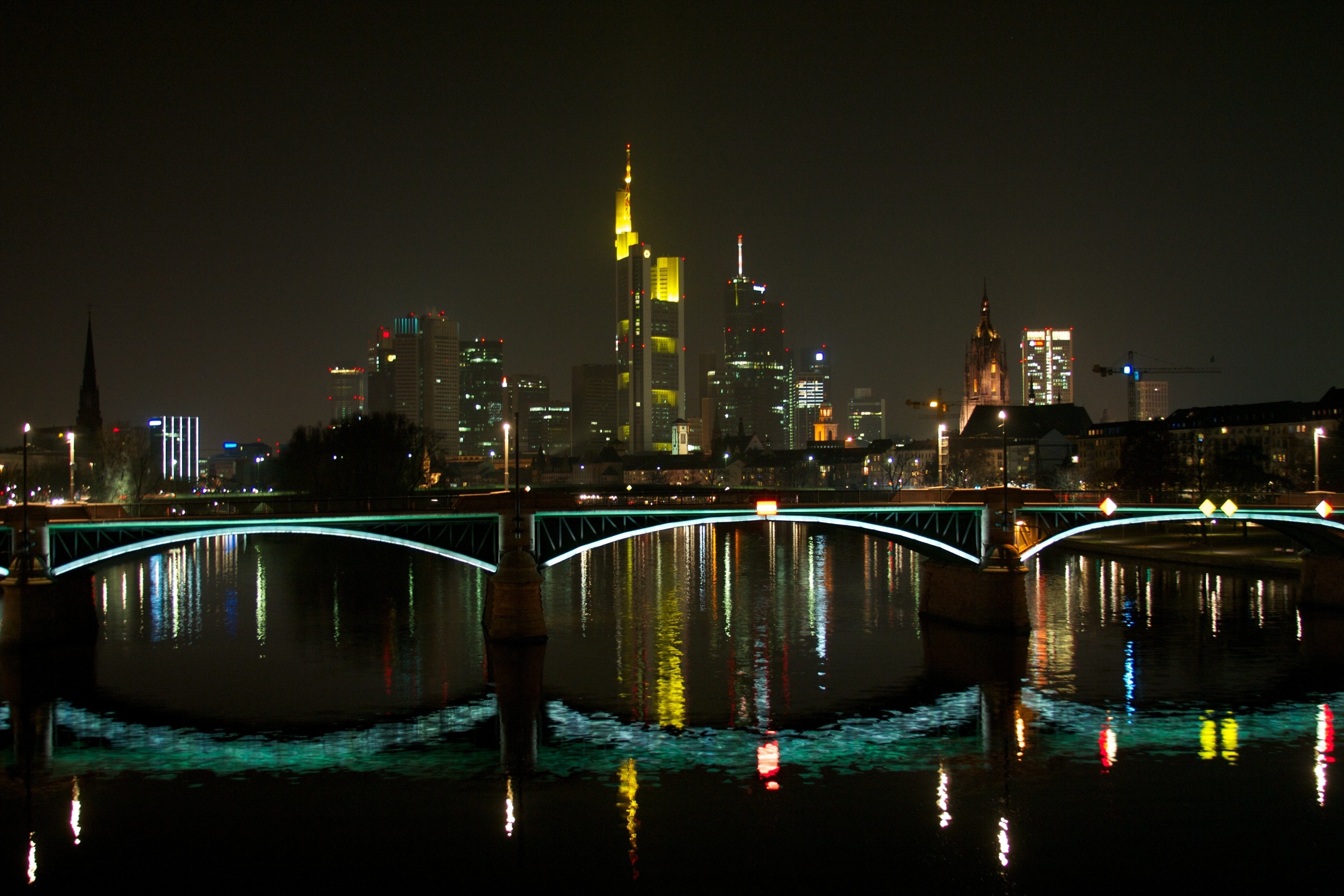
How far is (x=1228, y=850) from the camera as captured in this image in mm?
25938

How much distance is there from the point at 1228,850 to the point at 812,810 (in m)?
9.83

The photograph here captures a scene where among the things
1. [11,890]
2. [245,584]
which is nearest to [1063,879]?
[11,890]

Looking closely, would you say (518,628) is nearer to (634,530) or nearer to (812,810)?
(634,530)

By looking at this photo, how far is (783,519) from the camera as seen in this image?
55438 mm

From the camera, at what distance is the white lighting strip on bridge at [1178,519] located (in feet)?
192

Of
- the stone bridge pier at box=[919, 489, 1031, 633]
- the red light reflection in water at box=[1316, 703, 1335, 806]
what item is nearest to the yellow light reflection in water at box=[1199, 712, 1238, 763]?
the red light reflection in water at box=[1316, 703, 1335, 806]

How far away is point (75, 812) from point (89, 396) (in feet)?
504

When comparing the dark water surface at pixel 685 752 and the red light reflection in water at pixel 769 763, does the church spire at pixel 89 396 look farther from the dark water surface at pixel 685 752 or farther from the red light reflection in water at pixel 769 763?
the red light reflection in water at pixel 769 763

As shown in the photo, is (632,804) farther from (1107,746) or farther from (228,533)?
(228,533)

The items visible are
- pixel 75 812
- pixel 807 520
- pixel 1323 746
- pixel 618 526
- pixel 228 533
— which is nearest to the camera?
pixel 75 812

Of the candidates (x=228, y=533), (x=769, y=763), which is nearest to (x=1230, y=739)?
(x=769, y=763)

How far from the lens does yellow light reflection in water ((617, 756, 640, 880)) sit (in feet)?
83.9

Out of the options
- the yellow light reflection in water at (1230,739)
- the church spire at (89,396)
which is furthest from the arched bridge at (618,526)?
the church spire at (89,396)

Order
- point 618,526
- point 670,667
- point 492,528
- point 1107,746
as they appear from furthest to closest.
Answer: point 618,526
point 492,528
point 670,667
point 1107,746
